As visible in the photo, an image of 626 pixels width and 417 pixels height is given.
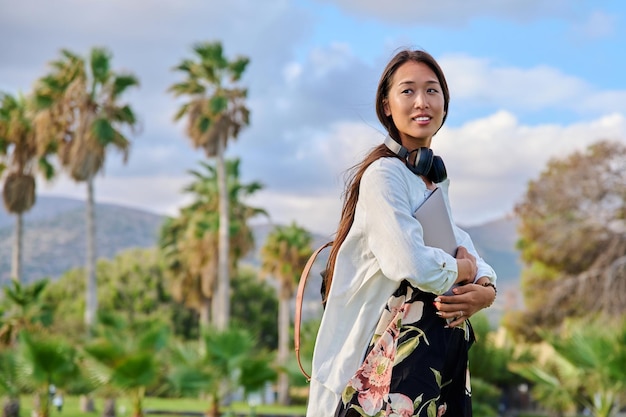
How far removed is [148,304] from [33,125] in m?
19.4

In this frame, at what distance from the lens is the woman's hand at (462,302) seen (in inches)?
88.7

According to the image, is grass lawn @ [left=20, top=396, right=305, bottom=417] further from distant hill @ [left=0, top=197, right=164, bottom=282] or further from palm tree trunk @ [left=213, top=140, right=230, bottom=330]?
distant hill @ [left=0, top=197, right=164, bottom=282]

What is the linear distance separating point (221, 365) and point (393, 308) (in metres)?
13.1

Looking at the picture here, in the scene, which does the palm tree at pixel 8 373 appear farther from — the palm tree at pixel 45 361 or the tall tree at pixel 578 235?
the tall tree at pixel 578 235

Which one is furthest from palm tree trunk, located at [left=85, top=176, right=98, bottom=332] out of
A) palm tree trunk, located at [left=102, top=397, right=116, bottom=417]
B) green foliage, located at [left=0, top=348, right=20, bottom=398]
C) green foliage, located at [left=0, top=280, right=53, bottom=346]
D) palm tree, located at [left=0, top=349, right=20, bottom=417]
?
green foliage, located at [left=0, top=348, right=20, bottom=398]

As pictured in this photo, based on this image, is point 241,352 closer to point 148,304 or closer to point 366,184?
point 366,184

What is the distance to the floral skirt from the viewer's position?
7.25 ft

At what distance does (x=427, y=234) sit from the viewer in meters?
2.30

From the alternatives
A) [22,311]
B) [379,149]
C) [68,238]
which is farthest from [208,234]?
[68,238]

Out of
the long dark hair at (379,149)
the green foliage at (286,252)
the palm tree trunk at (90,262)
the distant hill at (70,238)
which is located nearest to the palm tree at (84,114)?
the palm tree trunk at (90,262)

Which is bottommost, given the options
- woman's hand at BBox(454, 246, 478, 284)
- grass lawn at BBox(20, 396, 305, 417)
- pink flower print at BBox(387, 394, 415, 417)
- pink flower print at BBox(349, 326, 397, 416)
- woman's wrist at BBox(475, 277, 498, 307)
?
grass lawn at BBox(20, 396, 305, 417)

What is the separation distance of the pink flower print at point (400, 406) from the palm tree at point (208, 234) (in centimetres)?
3609

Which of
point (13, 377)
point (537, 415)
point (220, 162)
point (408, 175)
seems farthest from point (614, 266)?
point (408, 175)

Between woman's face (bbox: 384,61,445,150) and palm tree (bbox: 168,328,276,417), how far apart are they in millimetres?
12623
